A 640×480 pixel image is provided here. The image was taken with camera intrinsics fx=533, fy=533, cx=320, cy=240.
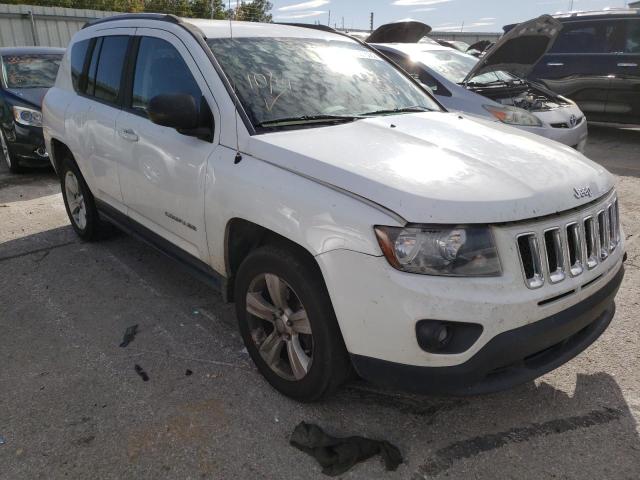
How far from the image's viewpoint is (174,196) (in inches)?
124

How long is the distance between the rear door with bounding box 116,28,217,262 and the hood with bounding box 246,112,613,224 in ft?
1.73

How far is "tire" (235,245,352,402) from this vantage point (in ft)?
7.66

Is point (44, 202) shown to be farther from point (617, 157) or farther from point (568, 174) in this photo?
point (617, 157)

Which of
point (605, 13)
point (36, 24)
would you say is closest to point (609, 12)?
point (605, 13)

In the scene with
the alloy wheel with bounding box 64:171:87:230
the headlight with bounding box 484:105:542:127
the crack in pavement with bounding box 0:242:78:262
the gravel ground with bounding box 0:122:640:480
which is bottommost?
the crack in pavement with bounding box 0:242:78:262

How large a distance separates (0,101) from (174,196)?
5.98m

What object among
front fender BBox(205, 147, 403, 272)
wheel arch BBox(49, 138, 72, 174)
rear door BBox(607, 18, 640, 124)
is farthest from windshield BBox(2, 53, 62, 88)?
rear door BBox(607, 18, 640, 124)

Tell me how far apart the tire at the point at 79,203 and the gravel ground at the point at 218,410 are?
1.07 m

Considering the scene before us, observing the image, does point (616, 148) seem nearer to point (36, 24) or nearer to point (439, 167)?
point (439, 167)

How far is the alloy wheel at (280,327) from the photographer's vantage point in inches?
99.9

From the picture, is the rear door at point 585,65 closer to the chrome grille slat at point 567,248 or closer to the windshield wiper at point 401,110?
the windshield wiper at point 401,110

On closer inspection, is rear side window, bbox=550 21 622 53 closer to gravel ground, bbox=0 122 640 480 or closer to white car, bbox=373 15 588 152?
white car, bbox=373 15 588 152

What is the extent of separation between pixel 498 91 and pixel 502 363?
586cm

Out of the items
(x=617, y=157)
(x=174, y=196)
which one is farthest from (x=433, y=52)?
(x=174, y=196)
